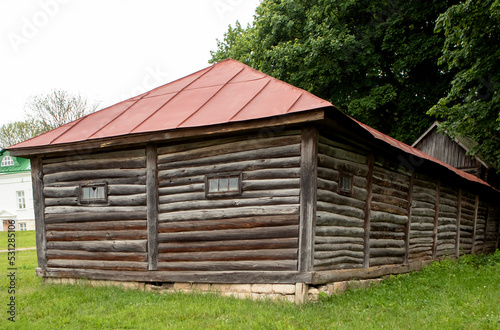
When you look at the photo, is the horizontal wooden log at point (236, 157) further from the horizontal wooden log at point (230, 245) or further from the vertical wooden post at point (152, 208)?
A: the horizontal wooden log at point (230, 245)

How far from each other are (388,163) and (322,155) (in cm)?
298

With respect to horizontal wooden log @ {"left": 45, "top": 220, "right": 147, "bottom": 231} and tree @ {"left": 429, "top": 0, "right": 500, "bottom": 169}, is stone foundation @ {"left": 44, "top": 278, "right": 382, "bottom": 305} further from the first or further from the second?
tree @ {"left": 429, "top": 0, "right": 500, "bottom": 169}

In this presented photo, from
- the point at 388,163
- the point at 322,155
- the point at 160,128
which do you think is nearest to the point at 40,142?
the point at 160,128

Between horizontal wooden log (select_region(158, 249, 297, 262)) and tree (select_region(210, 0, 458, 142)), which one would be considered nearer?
horizontal wooden log (select_region(158, 249, 297, 262))

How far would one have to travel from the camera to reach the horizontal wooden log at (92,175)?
8.24 meters

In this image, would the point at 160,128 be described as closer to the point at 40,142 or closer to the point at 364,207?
the point at 40,142

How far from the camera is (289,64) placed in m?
18.3

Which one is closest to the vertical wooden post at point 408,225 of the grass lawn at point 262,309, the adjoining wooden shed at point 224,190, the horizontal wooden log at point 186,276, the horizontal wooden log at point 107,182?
the adjoining wooden shed at point 224,190

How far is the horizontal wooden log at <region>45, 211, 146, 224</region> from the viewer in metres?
8.20

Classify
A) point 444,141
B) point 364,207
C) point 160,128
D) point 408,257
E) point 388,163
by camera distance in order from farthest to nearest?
point 444,141, point 408,257, point 388,163, point 364,207, point 160,128

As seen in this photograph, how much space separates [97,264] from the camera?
28.2ft

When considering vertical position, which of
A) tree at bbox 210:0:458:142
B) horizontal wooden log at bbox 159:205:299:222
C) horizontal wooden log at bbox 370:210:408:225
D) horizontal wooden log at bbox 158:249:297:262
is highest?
tree at bbox 210:0:458:142

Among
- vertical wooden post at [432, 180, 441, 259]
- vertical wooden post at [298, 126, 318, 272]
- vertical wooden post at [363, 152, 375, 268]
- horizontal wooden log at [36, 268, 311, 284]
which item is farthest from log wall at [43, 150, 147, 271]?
vertical wooden post at [432, 180, 441, 259]

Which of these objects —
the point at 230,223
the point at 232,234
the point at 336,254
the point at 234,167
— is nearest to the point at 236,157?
the point at 234,167
